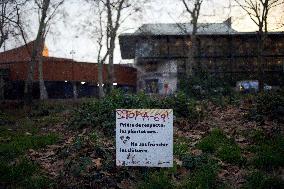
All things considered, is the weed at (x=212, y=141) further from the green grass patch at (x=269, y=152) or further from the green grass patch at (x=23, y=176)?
the green grass patch at (x=23, y=176)

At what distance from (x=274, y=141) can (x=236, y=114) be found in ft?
13.6

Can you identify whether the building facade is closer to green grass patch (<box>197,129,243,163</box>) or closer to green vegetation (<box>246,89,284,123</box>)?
green vegetation (<box>246,89,284,123</box>)

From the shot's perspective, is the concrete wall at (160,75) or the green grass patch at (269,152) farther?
the concrete wall at (160,75)

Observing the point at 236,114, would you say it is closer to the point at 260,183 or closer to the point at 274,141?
the point at 274,141

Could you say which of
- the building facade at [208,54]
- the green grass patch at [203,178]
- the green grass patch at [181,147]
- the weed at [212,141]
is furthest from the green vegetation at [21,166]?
the building facade at [208,54]

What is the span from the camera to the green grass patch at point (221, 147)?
823 centimetres

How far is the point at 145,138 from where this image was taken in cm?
741

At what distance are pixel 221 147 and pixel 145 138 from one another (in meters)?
2.40

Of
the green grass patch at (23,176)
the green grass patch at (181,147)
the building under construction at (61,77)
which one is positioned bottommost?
the green grass patch at (23,176)

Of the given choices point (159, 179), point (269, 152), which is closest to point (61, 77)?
point (269, 152)

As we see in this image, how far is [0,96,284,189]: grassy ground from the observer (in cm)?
714

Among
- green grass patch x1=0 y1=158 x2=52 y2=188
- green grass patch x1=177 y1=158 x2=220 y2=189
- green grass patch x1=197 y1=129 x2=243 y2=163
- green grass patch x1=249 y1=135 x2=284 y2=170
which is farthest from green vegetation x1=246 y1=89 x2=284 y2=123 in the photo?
green grass patch x1=0 y1=158 x2=52 y2=188

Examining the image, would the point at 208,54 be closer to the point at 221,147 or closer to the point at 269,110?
the point at 269,110

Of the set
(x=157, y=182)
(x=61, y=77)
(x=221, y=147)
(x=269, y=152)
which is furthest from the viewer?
(x=61, y=77)
